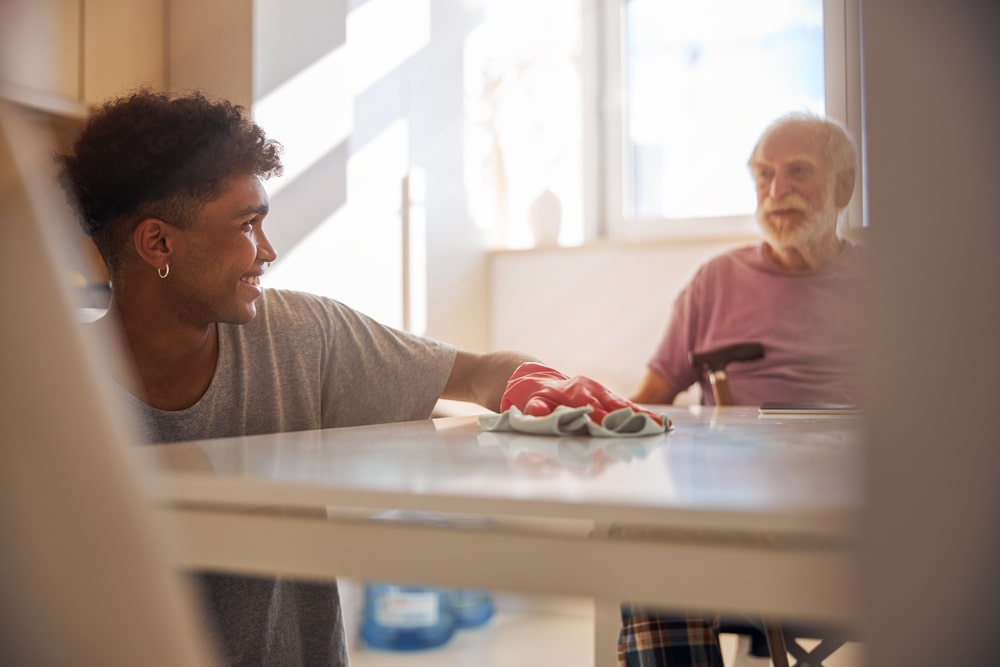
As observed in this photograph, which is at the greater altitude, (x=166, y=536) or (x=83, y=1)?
(x=83, y=1)

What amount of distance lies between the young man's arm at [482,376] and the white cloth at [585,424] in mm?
333

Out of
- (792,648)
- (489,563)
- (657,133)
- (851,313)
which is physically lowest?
(792,648)

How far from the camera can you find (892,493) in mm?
345

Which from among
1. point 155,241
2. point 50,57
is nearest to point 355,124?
point 50,57

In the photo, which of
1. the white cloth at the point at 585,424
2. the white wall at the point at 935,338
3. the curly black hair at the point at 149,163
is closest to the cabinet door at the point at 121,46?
the curly black hair at the point at 149,163

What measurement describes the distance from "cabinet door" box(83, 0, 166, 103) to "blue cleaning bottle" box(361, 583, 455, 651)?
143 cm

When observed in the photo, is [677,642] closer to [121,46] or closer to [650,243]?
[650,243]

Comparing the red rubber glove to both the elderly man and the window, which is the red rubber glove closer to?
the elderly man

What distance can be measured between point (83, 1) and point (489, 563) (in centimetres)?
201

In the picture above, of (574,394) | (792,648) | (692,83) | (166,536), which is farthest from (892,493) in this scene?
(692,83)

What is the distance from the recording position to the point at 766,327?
6.87 feet

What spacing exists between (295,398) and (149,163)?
0.36 metres

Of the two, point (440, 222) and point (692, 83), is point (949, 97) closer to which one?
point (440, 222)

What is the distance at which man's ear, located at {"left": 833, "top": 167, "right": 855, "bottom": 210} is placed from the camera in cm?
213
